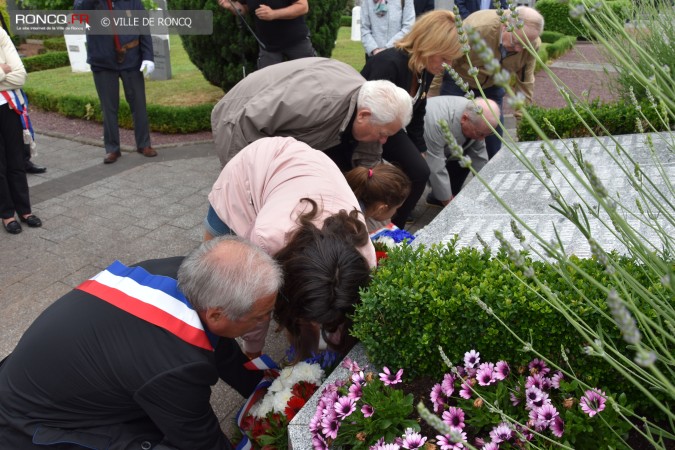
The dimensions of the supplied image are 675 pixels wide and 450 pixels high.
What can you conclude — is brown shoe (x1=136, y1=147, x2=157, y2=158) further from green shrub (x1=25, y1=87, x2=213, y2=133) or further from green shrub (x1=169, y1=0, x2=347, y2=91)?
green shrub (x1=169, y1=0, x2=347, y2=91)

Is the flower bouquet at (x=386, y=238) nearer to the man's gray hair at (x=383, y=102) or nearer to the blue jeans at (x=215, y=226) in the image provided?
the man's gray hair at (x=383, y=102)

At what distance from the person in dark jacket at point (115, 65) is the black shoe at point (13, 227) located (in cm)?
202

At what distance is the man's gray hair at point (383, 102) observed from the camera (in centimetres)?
341

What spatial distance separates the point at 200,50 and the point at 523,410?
7.55m

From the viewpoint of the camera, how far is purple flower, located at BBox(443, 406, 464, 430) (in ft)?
6.58

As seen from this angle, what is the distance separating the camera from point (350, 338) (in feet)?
8.85

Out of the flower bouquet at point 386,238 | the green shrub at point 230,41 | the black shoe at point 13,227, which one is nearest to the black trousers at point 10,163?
the black shoe at point 13,227

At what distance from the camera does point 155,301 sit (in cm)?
205

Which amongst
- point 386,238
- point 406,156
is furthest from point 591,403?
point 406,156

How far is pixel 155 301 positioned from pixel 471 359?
119 centimetres

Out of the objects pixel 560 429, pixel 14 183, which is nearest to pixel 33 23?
pixel 14 183

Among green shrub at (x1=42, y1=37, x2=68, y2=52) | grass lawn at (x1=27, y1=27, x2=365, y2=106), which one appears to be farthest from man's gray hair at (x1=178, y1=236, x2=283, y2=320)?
green shrub at (x1=42, y1=37, x2=68, y2=52)

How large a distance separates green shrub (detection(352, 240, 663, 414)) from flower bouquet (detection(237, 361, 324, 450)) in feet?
0.93

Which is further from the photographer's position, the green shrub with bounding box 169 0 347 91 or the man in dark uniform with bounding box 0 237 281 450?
the green shrub with bounding box 169 0 347 91
